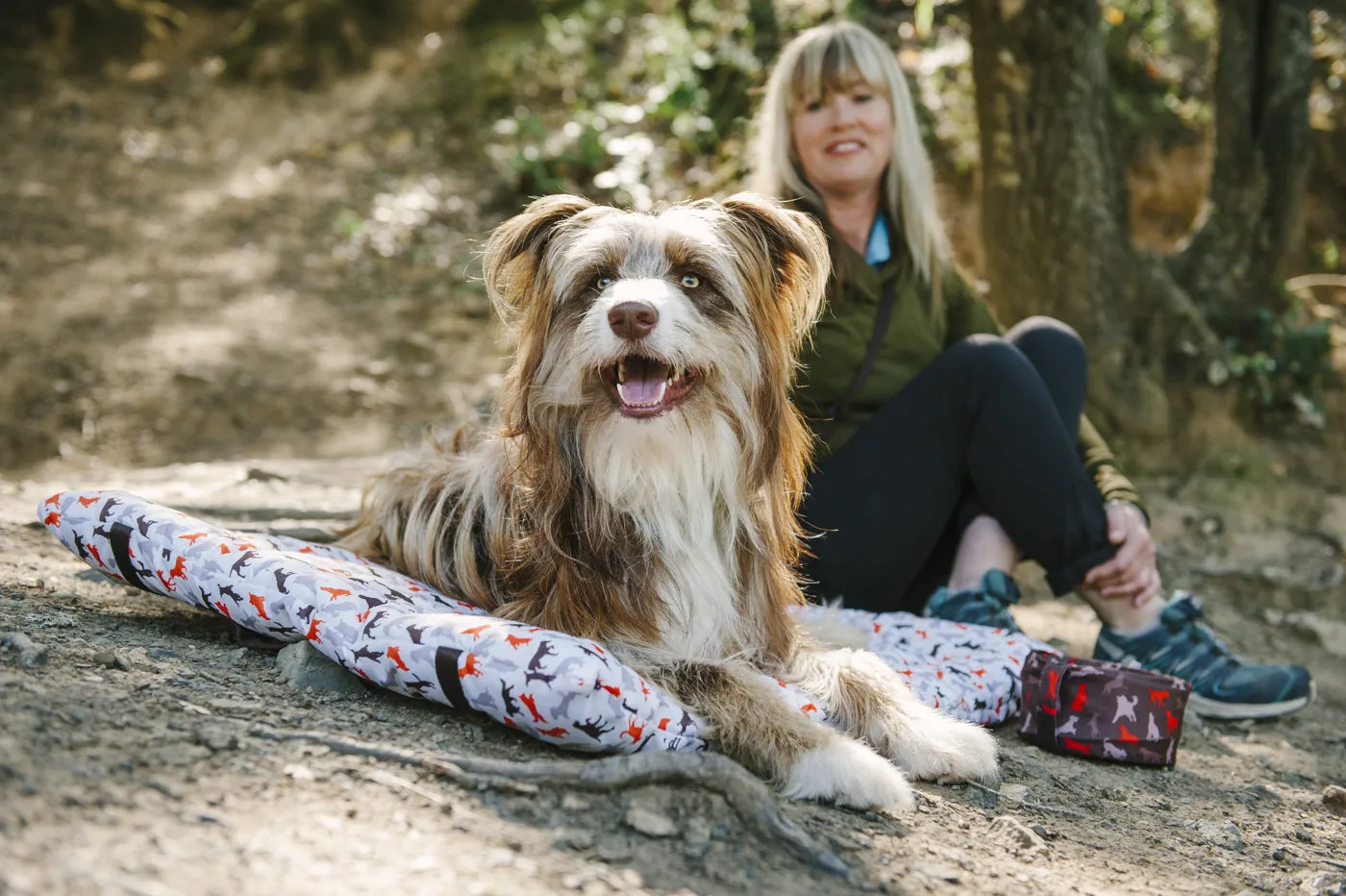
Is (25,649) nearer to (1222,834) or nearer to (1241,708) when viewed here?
(1222,834)

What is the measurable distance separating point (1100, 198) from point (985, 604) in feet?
8.62

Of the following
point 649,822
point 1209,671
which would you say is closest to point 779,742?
point 649,822

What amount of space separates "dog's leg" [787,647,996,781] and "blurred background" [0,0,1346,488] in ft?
9.03

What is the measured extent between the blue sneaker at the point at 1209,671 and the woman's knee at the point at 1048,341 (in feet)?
2.94

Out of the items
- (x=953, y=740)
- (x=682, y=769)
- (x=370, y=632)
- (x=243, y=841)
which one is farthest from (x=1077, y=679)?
(x=243, y=841)

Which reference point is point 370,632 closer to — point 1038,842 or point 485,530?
point 485,530

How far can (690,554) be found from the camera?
2.88 m

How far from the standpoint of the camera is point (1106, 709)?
311 cm

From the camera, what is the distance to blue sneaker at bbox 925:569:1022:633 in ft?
12.2

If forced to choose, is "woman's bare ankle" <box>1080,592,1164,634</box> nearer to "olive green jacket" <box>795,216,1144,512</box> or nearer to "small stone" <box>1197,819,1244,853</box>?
"olive green jacket" <box>795,216,1144,512</box>

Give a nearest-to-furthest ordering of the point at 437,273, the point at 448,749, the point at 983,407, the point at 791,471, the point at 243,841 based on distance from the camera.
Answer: the point at 243,841 < the point at 448,749 < the point at 791,471 < the point at 983,407 < the point at 437,273

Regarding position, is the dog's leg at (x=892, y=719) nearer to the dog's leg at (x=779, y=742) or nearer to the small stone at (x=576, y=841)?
the dog's leg at (x=779, y=742)

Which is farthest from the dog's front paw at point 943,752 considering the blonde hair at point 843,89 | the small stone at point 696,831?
the blonde hair at point 843,89

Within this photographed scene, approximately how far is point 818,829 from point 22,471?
530 centimetres
